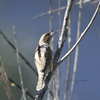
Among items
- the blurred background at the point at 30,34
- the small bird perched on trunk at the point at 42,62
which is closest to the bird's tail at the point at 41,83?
the small bird perched on trunk at the point at 42,62

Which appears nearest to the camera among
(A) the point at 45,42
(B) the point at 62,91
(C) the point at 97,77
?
(A) the point at 45,42

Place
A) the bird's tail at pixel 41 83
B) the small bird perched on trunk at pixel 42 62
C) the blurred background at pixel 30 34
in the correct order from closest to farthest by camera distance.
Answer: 1. the bird's tail at pixel 41 83
2. the small bird perched on trunk at pixel 42 62
3. the blurred background at pixel 30 34

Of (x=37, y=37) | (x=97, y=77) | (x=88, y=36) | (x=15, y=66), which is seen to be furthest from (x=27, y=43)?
(x=97, y=77)

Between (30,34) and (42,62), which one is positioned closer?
(42,62)

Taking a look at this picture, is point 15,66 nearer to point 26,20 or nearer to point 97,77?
point 26,20

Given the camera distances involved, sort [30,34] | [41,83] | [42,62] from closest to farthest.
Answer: [41,83], [42,62], [30,34]

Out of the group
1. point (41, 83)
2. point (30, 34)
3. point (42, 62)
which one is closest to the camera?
point (41, 83)

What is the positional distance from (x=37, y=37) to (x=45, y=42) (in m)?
1.60

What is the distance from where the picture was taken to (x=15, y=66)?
417 cm

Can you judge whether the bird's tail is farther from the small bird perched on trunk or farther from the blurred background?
the blurred background

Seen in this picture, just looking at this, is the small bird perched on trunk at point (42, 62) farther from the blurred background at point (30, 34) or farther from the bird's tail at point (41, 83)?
the blurred background at point (30, 34)

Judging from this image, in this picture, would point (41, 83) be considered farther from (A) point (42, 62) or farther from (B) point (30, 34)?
(B) point (30, 34)

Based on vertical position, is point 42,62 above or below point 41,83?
above

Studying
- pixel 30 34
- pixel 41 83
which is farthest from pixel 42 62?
pixel 30 34
